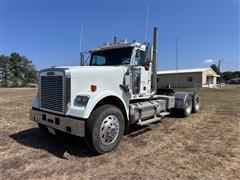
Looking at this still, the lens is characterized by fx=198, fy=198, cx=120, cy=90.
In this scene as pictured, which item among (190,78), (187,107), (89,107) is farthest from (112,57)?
(190,78)

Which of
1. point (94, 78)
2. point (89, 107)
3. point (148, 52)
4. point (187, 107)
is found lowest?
point (187, 107)

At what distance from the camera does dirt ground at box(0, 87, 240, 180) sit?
3393 millimetres

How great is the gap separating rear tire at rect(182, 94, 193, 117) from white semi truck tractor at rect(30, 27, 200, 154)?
8.17 ft

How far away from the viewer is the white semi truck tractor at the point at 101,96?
400 centimetres

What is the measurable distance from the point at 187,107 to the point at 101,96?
17.7 feet

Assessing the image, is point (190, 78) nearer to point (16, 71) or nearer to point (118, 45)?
point (118, 45)

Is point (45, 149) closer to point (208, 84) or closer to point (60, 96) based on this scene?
point (60, 96)

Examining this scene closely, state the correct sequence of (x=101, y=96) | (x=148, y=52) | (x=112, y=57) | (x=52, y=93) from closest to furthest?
(x=101, y=96) < (x=52, y=93) < (x=148, y=52) < (x=112, y=57)

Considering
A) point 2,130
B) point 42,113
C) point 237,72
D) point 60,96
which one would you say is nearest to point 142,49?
point 60,96

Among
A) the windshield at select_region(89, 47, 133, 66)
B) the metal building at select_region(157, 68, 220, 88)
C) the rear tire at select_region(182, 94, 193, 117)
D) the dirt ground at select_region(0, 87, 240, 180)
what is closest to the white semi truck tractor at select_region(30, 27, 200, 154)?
the windshield at select_region(89, 47, 133, 66)

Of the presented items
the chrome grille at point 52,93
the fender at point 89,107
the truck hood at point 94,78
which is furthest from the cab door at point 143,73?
the chrome grille at point 52,93

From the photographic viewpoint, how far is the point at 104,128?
424cm

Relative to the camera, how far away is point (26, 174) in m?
3.35

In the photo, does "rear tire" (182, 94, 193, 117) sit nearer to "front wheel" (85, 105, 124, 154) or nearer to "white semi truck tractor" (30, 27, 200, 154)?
"white semi truck tractor" (30, 27, 200, 154)
